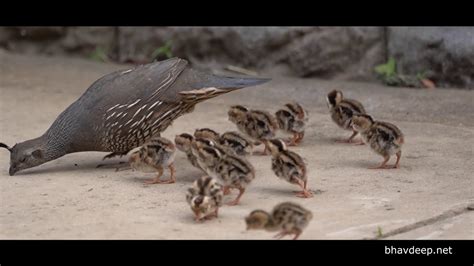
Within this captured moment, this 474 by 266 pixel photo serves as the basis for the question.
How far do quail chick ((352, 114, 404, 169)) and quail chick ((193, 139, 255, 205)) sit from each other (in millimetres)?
1411

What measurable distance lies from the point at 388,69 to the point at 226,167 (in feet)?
15.8

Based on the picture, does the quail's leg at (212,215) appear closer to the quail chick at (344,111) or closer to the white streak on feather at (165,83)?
the white streak on feather at (165,83)

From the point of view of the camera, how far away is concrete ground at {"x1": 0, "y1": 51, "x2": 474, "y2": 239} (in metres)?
7.29

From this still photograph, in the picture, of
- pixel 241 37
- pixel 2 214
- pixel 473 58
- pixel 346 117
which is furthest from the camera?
pixel 241 37

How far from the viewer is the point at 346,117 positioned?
9.97 metres

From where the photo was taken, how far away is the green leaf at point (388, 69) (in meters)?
12.3

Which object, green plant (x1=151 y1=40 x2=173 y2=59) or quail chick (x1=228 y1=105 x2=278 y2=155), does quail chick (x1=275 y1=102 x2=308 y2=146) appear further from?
green plant (x1=151 y1=40 x2=173 y2=59)

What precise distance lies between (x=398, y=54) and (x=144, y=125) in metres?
4.22

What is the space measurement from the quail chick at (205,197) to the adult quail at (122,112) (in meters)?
1.74

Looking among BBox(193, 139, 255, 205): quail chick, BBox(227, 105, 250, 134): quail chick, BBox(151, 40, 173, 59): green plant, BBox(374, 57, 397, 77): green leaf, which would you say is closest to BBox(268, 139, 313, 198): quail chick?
BBox(193, 139, 255, 205): quail chick

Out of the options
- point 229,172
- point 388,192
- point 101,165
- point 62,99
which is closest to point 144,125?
point 101,165

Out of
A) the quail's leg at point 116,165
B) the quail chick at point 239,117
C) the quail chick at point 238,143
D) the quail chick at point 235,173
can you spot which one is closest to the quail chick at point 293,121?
the quail chick at point 239,117
